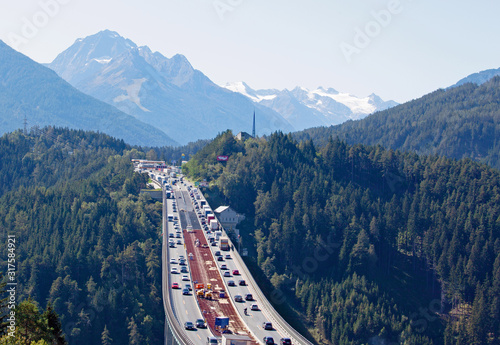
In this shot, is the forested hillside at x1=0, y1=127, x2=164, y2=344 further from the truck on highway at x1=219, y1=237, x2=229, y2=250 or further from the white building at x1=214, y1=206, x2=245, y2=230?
the truck on highway at x1=219, y1=237, x2=229, y2=250

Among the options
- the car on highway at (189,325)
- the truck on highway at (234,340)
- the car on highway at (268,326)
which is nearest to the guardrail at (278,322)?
the car on highway at (268,326)

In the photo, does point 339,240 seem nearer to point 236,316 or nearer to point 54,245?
point 54,245

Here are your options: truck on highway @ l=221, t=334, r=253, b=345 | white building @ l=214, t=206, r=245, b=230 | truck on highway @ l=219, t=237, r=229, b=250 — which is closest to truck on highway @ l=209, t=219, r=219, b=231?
truck on highway @ l=219, t=237, r=229, b=250

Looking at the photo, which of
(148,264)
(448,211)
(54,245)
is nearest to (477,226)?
(448,211)

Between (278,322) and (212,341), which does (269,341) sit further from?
(278,322)

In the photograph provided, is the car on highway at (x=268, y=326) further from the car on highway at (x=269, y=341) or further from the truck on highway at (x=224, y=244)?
the truck on highway at (x=224, y=244)
